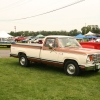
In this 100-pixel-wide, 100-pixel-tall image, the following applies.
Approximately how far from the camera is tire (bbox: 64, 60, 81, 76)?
912cm

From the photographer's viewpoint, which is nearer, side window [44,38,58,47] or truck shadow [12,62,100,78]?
truck shadow [12,62,100,78]

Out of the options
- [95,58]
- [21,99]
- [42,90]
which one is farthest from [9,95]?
[95,58]

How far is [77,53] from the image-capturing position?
29.8 ft

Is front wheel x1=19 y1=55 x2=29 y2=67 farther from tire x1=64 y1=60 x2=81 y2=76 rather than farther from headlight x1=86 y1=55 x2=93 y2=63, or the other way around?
headlight x1=86 y1=55 x2=93 y2=63

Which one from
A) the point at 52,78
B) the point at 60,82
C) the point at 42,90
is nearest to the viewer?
the point at 42,90

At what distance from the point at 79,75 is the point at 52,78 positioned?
136cm

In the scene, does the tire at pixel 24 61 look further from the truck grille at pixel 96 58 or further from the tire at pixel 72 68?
the truck grille at pixel 96 58

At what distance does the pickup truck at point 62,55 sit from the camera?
9008 mm

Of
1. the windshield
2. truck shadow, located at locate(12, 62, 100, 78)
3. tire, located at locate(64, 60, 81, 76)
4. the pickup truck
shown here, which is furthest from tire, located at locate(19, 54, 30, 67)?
tire, located at locate(64, 60, 81, 76)

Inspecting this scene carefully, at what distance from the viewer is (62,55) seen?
9.66 metres

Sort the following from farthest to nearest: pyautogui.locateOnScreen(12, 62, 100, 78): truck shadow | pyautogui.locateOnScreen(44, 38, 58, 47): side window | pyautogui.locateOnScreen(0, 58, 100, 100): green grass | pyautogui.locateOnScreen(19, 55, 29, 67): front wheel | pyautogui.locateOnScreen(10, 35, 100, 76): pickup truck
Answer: pyautogui.locateOnScreen(19, 55, 29, 67): front wheel < pyautogui.locateOnScreen(44, 38, 58, 47): side window < pyautogui.locateOnScreen(12, 62, 100, 78): truck shadow < pyautogui.locateOnScreen(10, 35, 100, 76): pickup truck < pyautogui.locateOnScreen(0, 58, 100, 100): green grass

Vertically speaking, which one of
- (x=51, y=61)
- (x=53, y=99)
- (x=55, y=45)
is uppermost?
(x=55, y=45)

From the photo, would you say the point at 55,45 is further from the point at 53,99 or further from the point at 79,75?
the point at 53,99

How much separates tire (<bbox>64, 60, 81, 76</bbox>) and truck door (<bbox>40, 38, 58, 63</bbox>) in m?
0.74
